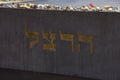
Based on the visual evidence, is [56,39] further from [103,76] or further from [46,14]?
[103,76]

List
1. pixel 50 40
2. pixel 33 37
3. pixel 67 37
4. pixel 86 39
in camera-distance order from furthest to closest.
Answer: pixel 33 37 → pixel 50 40 → pixel 67 37 → pixel 86 39

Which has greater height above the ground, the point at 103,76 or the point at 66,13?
the point at 66,13

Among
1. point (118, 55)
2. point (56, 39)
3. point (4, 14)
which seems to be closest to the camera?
point (118, 55)

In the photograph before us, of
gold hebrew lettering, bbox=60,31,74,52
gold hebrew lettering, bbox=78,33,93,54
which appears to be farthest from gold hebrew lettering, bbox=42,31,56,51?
gold hebrew lettering, bbox=78,33,93,54

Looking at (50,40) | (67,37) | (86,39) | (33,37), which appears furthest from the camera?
(33,37)

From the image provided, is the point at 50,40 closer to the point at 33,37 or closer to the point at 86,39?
the point at 33,37

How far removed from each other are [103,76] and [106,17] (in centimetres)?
127

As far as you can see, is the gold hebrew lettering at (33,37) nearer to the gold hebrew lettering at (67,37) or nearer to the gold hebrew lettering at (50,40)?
the gold hebrew lettering at (50,40)

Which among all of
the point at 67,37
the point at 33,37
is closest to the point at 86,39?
the point at 67,37

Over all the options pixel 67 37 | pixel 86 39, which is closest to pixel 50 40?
pixel 67 37

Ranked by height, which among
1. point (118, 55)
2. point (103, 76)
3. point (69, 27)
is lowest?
point (103, 76)

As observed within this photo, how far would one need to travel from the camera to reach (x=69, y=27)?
25.8ft

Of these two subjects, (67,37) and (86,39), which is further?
(67,37)

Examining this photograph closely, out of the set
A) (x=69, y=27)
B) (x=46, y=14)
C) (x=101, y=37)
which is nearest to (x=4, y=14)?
(x=46, y=14)
